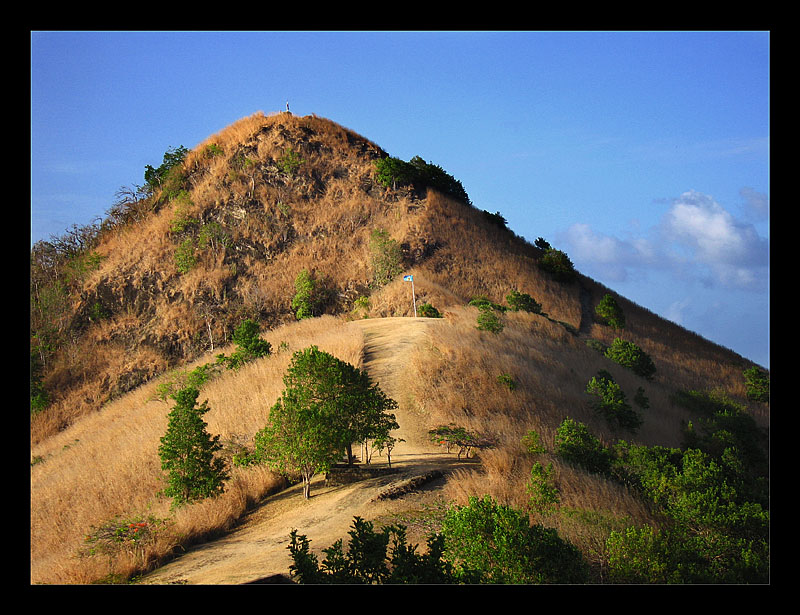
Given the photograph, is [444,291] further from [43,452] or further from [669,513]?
[669,513]

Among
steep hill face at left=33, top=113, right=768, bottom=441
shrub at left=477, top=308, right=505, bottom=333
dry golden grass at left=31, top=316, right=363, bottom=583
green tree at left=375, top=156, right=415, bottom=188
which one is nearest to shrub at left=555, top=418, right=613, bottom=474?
dry golden grass at left=31, top=316, right=363, bottom=583

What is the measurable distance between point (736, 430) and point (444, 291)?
16.4 meters

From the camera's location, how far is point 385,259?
3506cm

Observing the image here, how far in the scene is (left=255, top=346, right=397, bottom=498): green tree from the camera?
1001 cm

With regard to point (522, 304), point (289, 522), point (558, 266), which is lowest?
point (289, 522)

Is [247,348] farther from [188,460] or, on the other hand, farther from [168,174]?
[168,174]

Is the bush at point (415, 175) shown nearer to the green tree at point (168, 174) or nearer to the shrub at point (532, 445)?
the green tree at point (168, 174)

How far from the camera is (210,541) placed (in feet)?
30.6

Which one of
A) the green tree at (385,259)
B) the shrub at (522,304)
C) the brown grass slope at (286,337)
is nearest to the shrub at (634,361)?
the brown grass slope at (286,337)

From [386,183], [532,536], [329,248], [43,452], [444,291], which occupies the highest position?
[386,183]

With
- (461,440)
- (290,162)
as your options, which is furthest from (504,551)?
(290,162)

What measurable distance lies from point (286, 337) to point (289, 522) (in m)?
17.9

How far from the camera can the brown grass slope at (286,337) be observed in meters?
12.2
